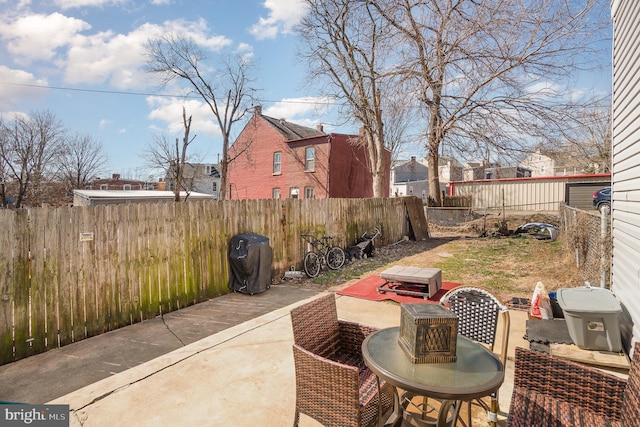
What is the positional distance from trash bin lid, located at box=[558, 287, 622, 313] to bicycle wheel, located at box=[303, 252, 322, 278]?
5.14 m

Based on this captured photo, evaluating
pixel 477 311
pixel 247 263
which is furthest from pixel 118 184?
pixel 477 311

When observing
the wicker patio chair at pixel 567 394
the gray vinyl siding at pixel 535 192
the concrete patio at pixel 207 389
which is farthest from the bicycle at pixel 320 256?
the gray vinyl siding at pixel 535 192

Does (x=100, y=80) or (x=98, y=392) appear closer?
(x=98, y=392)

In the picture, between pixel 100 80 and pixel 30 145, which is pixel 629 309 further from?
pixel 30 145

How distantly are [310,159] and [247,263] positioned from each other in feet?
56.7

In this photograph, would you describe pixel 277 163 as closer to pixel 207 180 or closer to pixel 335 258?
pixel 335 258

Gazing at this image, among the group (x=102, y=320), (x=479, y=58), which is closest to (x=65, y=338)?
(x=102, y=320)

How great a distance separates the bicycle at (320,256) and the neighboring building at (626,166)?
5.37 meters

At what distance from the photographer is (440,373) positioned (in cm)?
187

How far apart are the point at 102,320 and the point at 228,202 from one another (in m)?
2.72

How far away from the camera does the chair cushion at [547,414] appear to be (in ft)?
6.24

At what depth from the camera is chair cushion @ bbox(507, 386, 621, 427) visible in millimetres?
1902

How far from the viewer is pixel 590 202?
65.2 ft

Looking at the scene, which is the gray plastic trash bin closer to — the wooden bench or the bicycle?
the wooden bench
